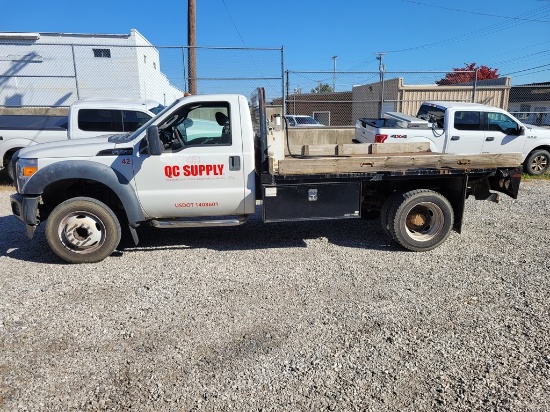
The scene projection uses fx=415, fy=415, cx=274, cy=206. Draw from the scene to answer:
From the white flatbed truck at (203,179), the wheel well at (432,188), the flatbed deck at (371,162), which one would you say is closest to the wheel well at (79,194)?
the white flatbed truck at (203,179)

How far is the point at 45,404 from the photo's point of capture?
2764mm

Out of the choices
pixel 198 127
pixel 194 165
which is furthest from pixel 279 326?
pixel 198 127

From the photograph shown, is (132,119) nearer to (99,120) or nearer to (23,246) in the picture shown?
(99,120)

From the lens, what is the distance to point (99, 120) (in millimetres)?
8961

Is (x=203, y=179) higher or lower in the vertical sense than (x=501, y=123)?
lower

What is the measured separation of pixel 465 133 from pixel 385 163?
599cm

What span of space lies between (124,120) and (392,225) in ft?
20.8

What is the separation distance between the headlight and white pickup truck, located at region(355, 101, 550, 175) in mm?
6583

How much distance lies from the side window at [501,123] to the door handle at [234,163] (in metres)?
7.98

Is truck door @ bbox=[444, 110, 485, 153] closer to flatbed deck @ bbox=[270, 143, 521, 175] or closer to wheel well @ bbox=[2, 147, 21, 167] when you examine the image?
flatbed deck @ bbox=[270, 143, 521, 175]

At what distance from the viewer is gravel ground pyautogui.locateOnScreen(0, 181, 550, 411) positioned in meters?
2.87

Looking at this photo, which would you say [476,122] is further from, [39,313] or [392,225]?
[39,313]

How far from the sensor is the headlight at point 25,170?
502 centimetres

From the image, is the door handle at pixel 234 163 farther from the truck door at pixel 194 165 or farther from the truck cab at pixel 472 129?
the truck cab at pixel 472 129
